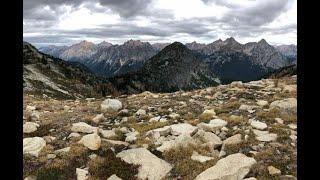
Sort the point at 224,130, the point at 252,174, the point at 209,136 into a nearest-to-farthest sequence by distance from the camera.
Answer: the point at 252,174 < the point at 209,136 < the point at 224,130

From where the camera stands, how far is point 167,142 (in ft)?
47.6

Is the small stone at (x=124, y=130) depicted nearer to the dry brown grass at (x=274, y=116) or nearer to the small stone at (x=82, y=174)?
the small stone at (x=82, y=174)

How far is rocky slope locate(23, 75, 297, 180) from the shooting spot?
1212 cm

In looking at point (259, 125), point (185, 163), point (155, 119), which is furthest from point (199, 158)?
point (155, 119)

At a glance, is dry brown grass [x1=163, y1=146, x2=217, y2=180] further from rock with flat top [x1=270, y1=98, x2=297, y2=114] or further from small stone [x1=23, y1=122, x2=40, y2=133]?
rock with flat top [x1=270, y1=98, x2=297, y2=114]

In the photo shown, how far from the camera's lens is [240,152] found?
43.8 ft

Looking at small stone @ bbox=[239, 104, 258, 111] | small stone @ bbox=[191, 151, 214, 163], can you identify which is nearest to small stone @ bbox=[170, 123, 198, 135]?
small stone @ bbox=[191, 151, 214, 163]

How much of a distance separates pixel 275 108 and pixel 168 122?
5320mm

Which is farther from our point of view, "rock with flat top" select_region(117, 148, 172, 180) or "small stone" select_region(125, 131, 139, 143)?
"small stone" select_region(125, 131, 139, 143)

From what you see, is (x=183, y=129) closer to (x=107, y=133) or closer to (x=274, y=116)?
(x=107, y=133)

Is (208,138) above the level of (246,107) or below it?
below
